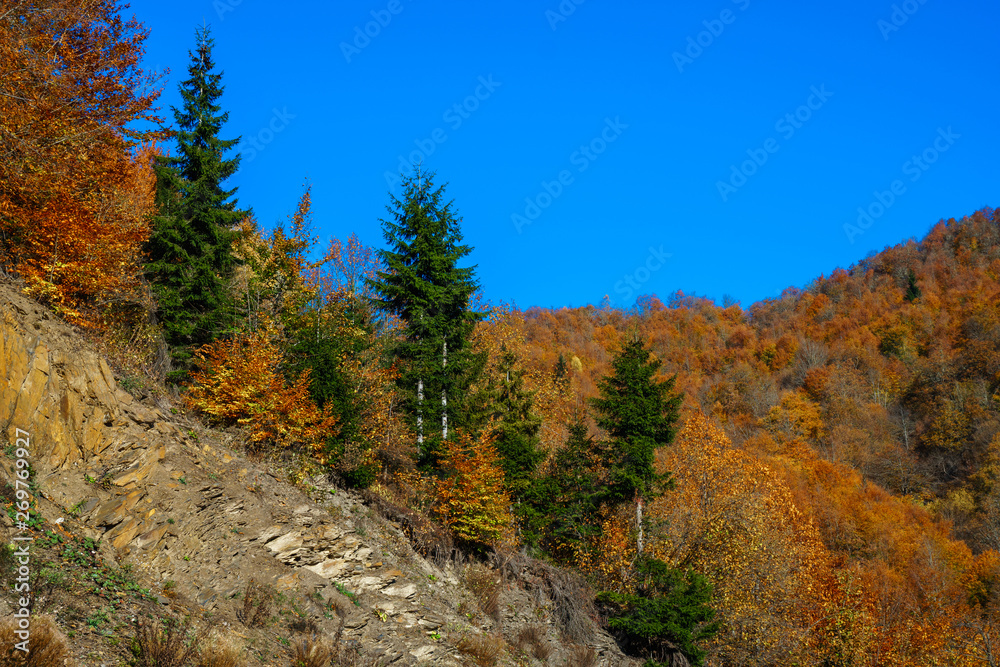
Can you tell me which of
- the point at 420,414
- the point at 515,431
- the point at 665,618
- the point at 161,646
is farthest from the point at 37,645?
the point at 665,618

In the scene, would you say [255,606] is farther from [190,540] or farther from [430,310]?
[430,310]

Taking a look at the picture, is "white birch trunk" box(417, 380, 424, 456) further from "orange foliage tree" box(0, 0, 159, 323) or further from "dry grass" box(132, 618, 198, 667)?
"dry grass" box(132, 618, 198, 667)

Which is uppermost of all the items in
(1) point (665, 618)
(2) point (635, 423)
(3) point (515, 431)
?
(2) point (635, 423)

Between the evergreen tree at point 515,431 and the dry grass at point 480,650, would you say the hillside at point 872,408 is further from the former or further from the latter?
the dry grass at point 480,650

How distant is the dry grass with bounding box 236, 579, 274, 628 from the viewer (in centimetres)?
1230

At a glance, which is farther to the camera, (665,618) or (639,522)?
(639,522)

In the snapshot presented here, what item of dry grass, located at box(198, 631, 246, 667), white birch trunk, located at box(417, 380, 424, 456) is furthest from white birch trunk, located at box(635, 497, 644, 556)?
dry grass, located at box(198, 631, 246, 667)

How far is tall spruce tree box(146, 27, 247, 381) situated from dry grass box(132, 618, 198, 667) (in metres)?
12.7

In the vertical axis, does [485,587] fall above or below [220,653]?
A: above

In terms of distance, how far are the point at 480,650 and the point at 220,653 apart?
796 cm

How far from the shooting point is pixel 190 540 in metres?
13.2

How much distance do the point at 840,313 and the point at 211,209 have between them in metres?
134

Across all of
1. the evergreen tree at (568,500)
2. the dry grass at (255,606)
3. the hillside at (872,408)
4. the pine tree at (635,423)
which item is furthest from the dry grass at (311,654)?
the hillside at (872,408)

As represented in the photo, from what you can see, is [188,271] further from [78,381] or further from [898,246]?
[898,246]
